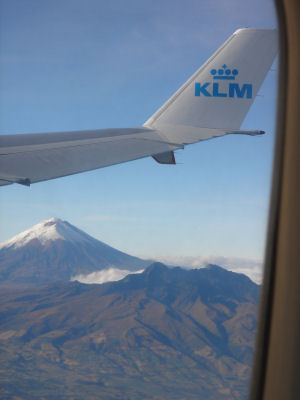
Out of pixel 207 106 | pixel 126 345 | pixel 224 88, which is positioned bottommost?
pixel 126 345

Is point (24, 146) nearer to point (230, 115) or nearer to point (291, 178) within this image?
point (291, 178)

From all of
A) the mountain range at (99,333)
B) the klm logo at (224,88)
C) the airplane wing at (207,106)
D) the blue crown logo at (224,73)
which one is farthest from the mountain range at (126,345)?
the blue crown logo at (224,73)

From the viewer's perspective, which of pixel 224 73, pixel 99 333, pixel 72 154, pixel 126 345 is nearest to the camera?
pixel 72 154

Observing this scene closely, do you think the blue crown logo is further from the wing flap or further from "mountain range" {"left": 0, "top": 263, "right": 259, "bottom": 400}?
"mountain range" {"left": 0, "top": 263, "right": 259, "bottom": 400}

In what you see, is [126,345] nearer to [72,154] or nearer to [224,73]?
[224,73]

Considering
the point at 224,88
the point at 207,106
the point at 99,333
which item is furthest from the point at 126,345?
the point at 224,88

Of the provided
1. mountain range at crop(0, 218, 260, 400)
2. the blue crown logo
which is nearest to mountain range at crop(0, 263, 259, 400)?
mountain range at crop(0, 218, 260, 400)

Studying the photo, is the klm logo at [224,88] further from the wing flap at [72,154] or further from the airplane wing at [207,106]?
the wing flap at [72,154]
